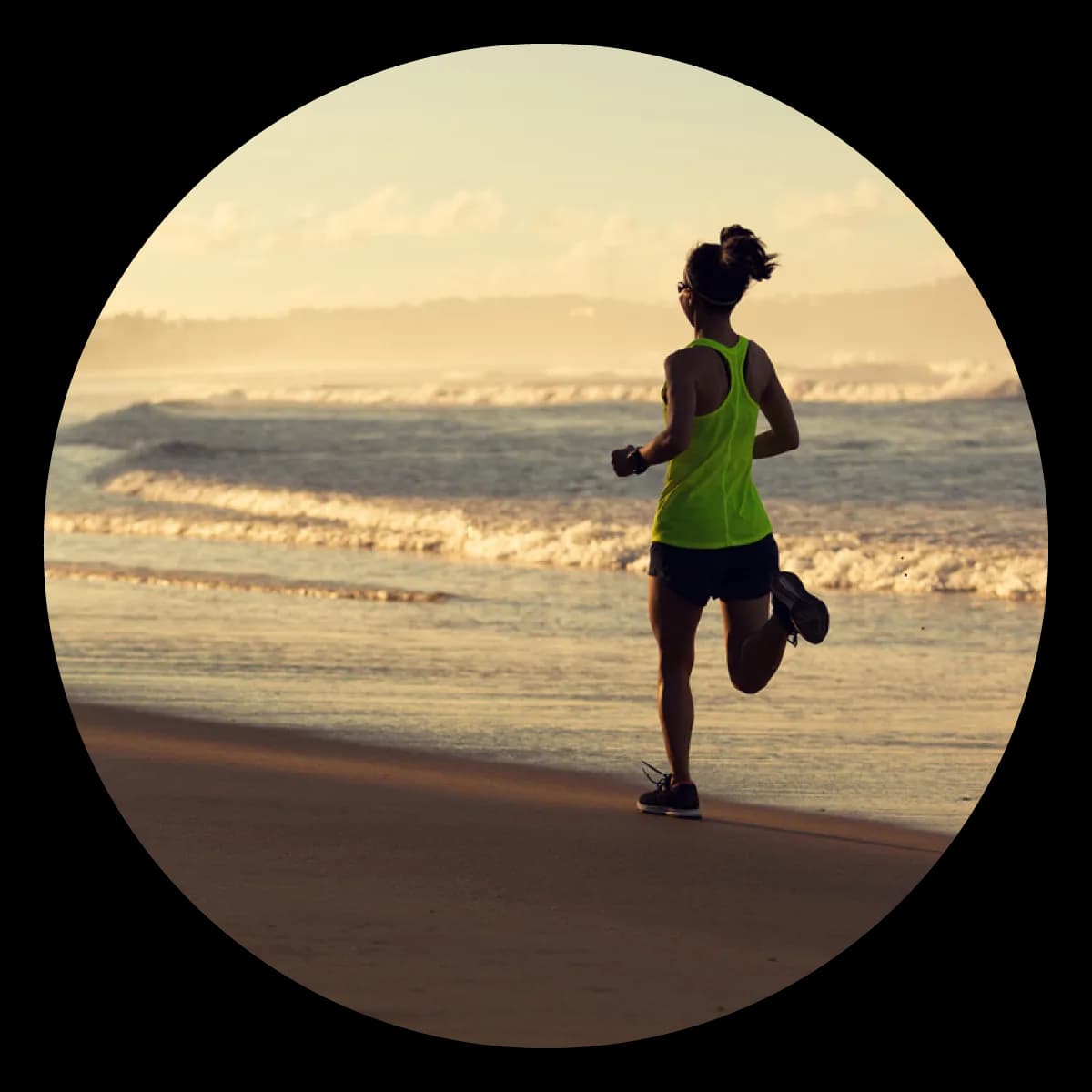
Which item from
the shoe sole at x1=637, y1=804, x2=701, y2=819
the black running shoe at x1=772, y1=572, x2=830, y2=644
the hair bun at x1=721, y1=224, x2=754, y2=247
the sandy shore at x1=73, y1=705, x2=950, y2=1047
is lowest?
the sandy shore at x1=73, y1=705, x2=950, y2=1047

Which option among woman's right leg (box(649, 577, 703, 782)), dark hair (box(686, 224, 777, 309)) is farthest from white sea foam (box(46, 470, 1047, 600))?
dark hair (box(686, 224, 777, 309))

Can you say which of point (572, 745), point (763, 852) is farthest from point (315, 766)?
point (763, 852)

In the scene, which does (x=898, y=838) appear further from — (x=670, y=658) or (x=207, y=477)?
(x=207, y=477)

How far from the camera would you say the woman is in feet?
18.7

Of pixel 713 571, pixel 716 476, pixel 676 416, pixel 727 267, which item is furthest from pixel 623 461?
pixel 727 267

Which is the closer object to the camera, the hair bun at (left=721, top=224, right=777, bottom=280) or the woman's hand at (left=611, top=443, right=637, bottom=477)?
the woman's hand at (left=611, top=443, right=637, bottom=477)

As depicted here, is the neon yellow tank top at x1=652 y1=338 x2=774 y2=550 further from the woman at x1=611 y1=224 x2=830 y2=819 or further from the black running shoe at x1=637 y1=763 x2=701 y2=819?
the black running shoe at x1=637 y1=763 x2=701 y2=819

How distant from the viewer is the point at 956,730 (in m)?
7.45

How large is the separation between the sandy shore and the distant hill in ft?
75.4

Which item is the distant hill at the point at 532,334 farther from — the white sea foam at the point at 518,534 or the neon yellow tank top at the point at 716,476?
the neon yellow tank top at the point at 716,476

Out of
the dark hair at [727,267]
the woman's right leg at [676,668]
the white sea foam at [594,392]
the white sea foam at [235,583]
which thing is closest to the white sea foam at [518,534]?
the white sea foam at [235,583]

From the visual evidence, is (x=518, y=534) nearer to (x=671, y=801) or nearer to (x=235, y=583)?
(x=235, y=583)

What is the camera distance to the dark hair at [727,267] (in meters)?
5.71

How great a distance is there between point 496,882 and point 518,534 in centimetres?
1226
